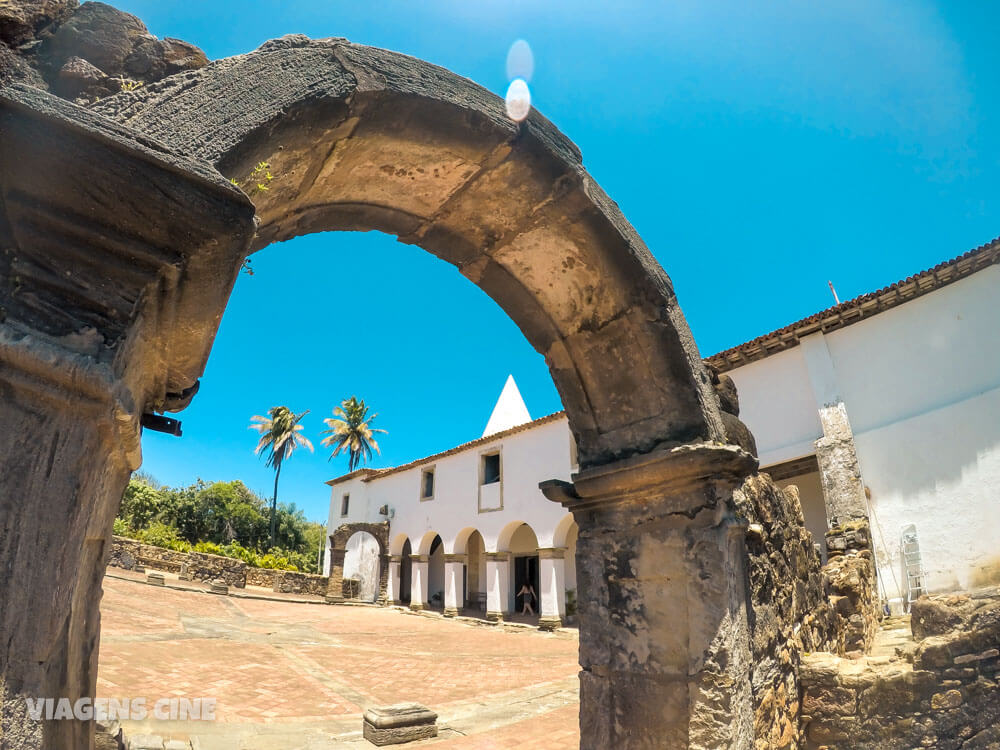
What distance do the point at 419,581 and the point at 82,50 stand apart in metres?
22.0

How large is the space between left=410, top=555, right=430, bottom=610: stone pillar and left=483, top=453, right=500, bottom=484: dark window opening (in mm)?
4701

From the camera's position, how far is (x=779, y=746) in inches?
122

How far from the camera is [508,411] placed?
27.9 meters

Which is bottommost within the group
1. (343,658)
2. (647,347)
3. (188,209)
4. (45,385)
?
(343,658)

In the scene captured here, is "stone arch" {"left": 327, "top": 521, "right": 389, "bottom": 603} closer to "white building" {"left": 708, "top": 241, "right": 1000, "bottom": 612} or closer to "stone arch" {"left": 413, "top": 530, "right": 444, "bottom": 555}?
"stone arch" {"left": 413, "top": 530, "right": 444, "bottom": 555}

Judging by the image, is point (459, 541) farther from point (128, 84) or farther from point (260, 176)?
point (128, 84)

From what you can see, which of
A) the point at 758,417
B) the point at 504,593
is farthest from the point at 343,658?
the point at 758,417

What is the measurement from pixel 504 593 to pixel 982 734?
16.1 meters

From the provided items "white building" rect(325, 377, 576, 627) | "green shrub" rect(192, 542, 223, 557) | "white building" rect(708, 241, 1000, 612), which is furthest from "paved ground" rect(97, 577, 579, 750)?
"green shrub" rect(192, 542, 223, 557)

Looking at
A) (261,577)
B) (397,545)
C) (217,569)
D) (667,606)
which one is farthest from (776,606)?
(261,577)

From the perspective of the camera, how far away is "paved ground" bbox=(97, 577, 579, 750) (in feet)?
18.4

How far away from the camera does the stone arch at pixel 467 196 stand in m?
1.76

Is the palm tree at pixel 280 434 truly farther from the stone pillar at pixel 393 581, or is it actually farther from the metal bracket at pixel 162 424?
the metal bracket at pixel 162 424

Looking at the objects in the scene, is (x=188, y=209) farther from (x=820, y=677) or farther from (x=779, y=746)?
(x=820, y=677)
